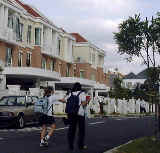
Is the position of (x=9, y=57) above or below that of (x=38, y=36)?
below

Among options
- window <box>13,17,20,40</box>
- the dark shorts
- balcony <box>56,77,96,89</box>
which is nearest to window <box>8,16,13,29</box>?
window <box>13,17,20,40</box>

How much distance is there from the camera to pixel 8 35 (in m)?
39.7

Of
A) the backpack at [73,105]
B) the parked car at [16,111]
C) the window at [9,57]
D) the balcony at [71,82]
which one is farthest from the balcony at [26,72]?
the backpack at [73,105]

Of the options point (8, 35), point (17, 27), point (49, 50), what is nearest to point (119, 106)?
point (49, 50)

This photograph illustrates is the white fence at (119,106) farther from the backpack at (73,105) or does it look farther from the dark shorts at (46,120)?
the backpack at (73,105)

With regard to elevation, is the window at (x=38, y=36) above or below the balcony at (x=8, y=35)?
above

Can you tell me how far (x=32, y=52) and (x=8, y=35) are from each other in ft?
24.8

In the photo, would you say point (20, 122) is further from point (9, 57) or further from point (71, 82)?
point (71, 82)

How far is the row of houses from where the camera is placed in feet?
130

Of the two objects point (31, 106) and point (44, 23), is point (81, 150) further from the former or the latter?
point (44, 23)

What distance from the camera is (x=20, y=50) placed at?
144 feet

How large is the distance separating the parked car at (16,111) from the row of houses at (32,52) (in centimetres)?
1154

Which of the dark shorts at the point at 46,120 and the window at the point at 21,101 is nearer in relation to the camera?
the dark shorts at the point at 46,120

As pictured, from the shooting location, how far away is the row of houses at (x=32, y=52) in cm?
3962
